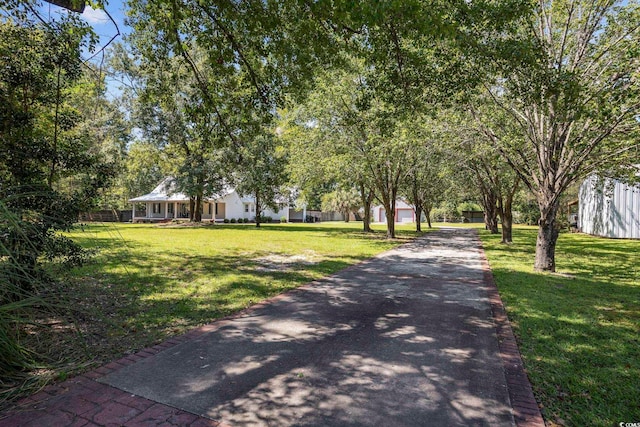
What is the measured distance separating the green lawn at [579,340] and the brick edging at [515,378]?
0.08 meters

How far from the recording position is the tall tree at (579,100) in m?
7.15

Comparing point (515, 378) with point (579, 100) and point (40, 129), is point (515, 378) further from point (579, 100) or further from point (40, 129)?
point (40, 129)

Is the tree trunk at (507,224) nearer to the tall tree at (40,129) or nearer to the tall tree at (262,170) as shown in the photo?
the tall tree at (262,170)

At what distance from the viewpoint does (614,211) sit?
2147cm

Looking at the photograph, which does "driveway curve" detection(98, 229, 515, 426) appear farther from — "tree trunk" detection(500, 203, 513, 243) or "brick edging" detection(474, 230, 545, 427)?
"tree trunk" detection(500, 203, 513, 243)

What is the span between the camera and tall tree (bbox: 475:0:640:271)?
7.15 m

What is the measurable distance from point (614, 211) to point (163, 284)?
2577 cm

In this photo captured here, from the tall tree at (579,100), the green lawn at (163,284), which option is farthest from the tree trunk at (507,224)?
the green lawn at (163,284)

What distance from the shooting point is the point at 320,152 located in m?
19.9

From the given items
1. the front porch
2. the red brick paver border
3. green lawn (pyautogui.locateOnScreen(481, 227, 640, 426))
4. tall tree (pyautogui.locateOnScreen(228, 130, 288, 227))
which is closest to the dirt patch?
green lawn (pyautogui.locateOnScreen(481, 227, 640, 426))

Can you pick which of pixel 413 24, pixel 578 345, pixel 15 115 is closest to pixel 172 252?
pixel 15 115

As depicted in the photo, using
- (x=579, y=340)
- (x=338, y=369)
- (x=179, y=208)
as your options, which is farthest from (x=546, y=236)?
(x=179, y=208)

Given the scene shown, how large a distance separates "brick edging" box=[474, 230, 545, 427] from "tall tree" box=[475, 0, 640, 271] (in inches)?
160

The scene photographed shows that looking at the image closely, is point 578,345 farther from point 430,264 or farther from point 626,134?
point 626,134
